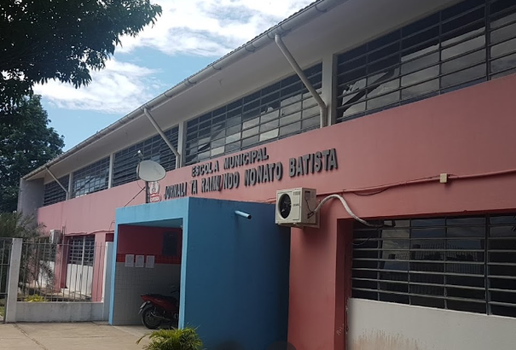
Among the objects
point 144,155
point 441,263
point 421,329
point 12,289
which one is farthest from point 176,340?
point 144,155

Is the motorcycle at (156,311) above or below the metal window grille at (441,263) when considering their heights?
below

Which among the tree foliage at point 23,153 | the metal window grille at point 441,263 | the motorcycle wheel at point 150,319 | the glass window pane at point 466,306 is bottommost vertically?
the motorcycle wheel at point 150,319

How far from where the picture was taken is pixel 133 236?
12.2 meters

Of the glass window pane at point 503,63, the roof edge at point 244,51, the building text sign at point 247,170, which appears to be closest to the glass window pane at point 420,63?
the glass window pane at point 503,63

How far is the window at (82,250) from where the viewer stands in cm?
1805

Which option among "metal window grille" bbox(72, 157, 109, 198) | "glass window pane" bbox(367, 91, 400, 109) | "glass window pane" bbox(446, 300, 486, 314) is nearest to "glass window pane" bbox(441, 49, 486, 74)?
"glass window pane" bbox(367, 91, 400, 109)

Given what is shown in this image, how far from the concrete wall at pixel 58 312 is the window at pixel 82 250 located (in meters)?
5.05

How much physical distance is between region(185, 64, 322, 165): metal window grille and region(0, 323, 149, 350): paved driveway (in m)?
4.01

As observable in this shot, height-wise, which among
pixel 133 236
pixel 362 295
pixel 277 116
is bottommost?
pixel 362 295

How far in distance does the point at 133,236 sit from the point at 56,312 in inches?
91.8

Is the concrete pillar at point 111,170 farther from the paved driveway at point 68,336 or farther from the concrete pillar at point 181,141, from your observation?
the paved driveway at point 68,336

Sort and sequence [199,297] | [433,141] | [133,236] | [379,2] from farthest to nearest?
[133,236] → [199,297] → [379,2] → [433,141]

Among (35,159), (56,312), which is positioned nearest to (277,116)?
(56,312)

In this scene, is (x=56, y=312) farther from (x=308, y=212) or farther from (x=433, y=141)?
(x=433, y=141)
